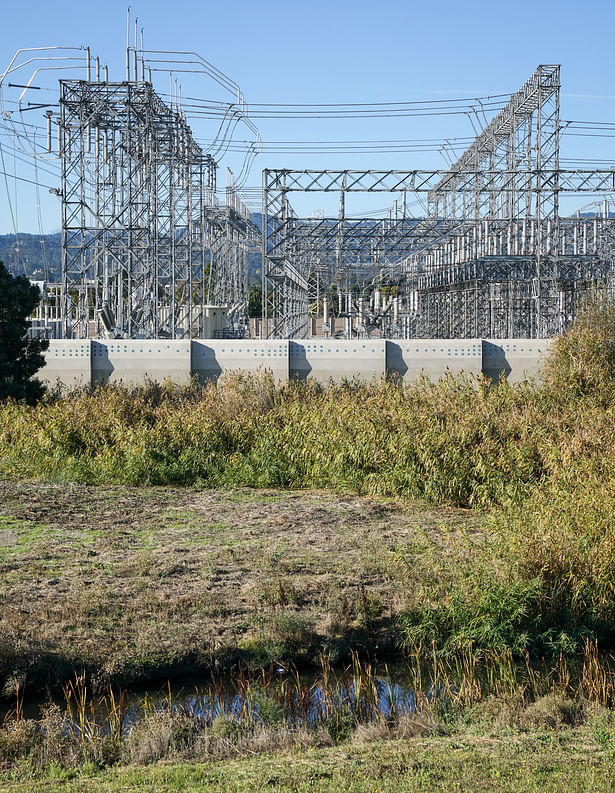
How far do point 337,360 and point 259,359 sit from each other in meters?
2.16

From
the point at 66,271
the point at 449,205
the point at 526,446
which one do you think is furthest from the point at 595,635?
the point at 449,205

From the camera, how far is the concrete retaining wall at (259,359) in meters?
25.9

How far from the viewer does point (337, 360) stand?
2625 centimetres

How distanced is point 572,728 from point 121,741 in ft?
10.8

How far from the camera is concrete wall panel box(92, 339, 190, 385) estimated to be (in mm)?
25922

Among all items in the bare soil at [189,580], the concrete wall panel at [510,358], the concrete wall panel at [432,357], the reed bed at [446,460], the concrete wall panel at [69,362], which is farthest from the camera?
the concrete wall panel at [510,358]

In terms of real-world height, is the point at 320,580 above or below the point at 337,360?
below

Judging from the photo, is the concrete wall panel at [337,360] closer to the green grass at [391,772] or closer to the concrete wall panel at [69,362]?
the concrete wall panel at [69,362]

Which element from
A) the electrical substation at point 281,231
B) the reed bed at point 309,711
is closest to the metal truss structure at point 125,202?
the electrical substation at point 281,231

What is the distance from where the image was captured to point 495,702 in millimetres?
7582

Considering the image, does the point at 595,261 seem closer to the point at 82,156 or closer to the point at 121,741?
the point at 82,156

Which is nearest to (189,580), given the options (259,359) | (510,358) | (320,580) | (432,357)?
(320,580)

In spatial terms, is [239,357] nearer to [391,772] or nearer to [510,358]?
[510,358]

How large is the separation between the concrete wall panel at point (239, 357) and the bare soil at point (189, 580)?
36.5 feet
